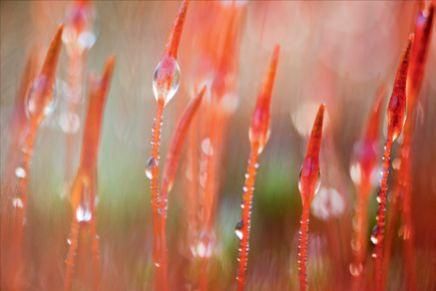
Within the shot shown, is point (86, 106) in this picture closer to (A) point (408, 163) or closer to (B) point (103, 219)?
(B) point (103, 219)

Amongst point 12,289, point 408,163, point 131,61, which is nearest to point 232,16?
point 131,61

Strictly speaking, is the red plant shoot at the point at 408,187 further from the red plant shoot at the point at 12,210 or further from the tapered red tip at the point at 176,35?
the red plant shoot at the point at 12,210

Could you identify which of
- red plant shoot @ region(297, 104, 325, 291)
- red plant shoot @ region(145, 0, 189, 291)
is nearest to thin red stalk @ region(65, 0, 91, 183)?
red plant shoot @ region(145, 0, 189, 291)

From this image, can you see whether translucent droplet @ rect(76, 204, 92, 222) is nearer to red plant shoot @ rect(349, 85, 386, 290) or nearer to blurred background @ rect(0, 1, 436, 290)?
blurred background @ rect(0, 1, 436, 290)

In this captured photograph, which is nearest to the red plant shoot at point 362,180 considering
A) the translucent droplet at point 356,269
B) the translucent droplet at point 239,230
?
the translucent droplet at point 356,269

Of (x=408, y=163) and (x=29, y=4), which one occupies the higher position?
(x=29, y=4)

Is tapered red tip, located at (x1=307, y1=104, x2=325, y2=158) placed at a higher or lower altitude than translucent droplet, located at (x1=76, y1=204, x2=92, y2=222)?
higher
